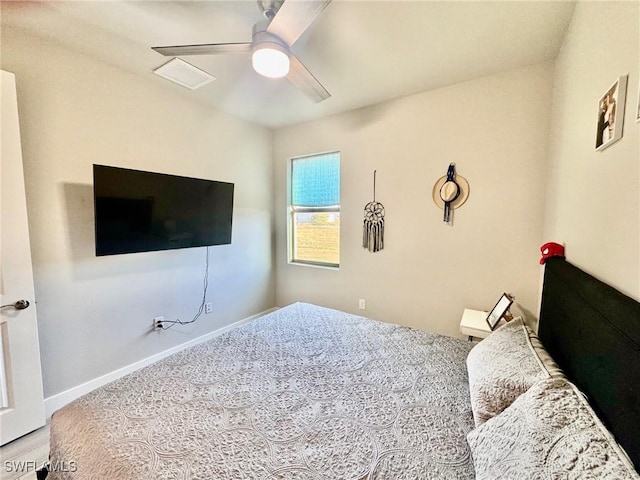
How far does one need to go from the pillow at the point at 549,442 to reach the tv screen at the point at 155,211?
2474mm

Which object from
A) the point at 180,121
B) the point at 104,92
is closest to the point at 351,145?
the point at 180,121

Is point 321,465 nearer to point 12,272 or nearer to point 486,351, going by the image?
point 486,351

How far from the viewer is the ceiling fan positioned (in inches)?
50.4

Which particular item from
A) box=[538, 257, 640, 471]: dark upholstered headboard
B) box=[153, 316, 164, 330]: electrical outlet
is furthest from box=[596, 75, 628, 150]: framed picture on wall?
box=[153, 316, 164, 330]: electrical outlet

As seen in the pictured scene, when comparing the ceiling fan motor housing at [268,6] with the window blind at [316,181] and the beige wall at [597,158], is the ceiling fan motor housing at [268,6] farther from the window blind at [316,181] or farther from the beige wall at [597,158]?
the window blind at [316,181]

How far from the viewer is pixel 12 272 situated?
1.72 metres

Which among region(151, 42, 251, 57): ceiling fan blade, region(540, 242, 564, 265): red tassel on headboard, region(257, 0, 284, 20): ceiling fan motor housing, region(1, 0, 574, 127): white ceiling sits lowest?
region(540, 242, 564, 265): red tassel on headboard

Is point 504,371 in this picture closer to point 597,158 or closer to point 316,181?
point 597,158

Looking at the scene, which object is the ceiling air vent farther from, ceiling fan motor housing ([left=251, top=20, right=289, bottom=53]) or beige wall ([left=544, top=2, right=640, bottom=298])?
beige wall ([left=544, top=2, right=640, bottom=298])

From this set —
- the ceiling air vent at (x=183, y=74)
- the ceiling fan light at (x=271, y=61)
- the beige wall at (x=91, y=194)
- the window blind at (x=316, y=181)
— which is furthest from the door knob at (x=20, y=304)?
the window blind at (x=316, y=181)

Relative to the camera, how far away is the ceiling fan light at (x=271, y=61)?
150cm

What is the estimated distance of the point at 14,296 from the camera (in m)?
1.73

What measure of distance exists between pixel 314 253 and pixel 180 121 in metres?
2.14

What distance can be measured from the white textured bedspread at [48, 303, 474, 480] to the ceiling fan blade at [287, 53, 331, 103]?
177 cm
